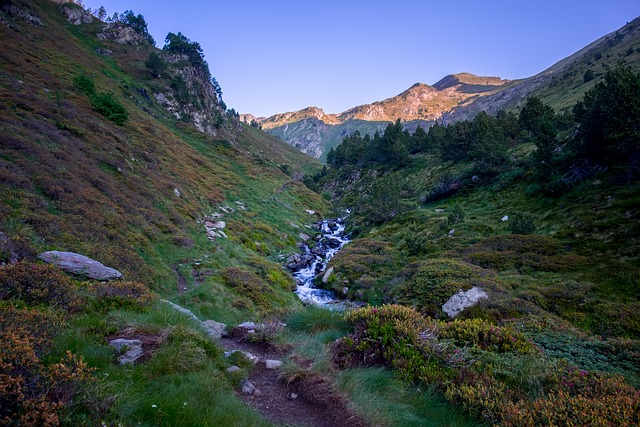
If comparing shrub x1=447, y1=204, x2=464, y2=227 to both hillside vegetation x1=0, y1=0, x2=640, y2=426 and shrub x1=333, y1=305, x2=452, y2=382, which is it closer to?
hillside vegetation x1=0, y1=0, x2=640, y2=426

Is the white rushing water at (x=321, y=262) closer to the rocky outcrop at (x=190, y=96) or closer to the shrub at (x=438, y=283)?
the shrub at (x=438, y=283)

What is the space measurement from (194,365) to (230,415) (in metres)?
1.55

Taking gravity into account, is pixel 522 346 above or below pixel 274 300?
above

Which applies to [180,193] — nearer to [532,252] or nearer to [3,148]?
[3,148]

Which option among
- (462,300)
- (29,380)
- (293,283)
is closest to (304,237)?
(293,283)

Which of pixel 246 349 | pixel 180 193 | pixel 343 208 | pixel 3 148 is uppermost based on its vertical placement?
pixel 3 148

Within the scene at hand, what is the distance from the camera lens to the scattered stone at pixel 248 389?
5.90m

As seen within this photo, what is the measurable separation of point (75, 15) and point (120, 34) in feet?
34.1

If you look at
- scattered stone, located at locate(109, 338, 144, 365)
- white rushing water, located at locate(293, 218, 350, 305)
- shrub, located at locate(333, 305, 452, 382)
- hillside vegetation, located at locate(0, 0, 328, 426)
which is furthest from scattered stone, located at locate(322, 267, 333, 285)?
scattered stone, located at locate(109, 338, 144, 365)

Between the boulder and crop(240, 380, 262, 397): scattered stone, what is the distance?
23.1ft

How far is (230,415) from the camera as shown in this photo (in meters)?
4.29

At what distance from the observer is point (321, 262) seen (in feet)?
97.8

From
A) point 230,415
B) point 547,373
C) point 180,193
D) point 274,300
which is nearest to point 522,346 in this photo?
point 547,373

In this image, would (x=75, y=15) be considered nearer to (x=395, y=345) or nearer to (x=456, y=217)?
(x=456, y=217)
